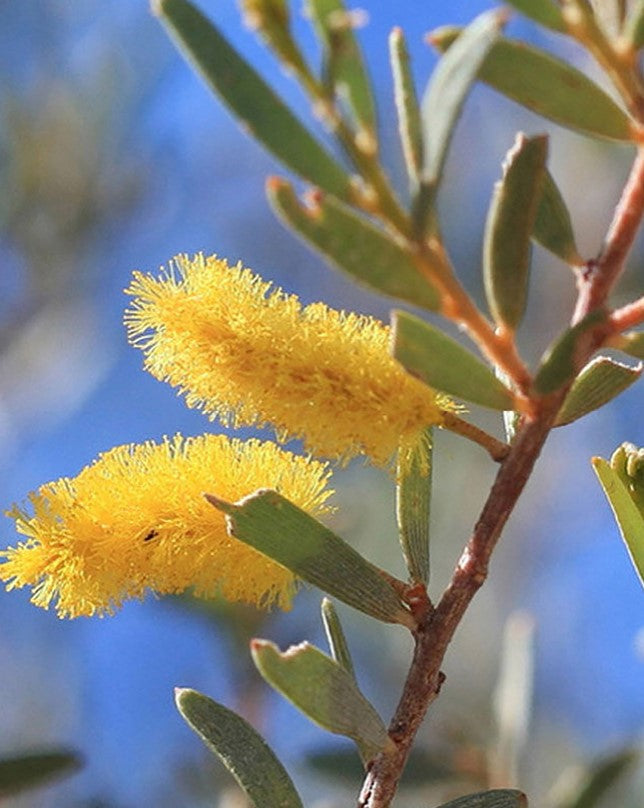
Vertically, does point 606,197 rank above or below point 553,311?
above

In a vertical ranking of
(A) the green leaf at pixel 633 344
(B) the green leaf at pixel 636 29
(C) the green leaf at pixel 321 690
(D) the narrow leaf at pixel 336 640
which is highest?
(B) the green leaf at pixel 636 29

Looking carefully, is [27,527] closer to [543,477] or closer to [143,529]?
[143,529]

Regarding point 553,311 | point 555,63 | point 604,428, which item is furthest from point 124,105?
point 555,63

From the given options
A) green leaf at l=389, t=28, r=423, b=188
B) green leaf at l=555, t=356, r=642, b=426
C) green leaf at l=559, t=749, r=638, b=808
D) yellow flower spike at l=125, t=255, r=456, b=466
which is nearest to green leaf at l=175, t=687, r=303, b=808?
yellow flower spike at l=125, t=255, r=456, b=466

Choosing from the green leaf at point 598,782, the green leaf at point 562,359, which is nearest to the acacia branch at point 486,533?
the green leaf at point 562,359

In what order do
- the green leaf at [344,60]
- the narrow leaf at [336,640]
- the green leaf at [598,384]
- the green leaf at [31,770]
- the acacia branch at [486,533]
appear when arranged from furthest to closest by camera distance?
the green leaf at [31,770]
the narrow leaf at [336,640]
the green leaf at [598,384]
the acacia branch at [486,533]
the green leaf at [344,60]

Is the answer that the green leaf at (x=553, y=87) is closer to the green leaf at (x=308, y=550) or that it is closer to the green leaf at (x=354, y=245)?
the green leaf at (x=354, y=245)
